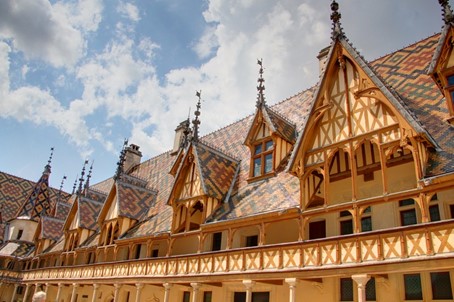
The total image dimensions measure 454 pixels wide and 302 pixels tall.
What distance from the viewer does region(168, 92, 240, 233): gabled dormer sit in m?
19.4

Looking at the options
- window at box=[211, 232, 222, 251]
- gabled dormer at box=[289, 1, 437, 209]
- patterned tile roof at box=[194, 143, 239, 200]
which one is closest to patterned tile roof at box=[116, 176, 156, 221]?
window at box=[211, 232, 222, 251]

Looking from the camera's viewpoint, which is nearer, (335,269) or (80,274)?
(335,269)

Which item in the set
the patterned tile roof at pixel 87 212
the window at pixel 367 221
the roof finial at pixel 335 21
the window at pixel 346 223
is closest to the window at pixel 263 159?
the window at pixel 346 223

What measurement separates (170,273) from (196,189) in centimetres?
428

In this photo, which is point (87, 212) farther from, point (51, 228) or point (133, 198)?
point (51, 228)

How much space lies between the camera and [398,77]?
17312mm

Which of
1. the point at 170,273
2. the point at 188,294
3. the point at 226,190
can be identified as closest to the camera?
Answer: the point at 170,273

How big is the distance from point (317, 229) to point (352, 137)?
4477mm

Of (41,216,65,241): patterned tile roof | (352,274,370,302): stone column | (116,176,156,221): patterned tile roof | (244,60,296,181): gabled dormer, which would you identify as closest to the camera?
(352,274,370,302): stone column

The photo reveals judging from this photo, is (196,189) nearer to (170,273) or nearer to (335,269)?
(170,273)

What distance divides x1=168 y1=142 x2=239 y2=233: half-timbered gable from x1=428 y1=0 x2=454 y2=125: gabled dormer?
10.9 metres

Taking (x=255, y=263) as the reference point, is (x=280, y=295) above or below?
below

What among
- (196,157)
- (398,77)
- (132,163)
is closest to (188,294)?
(196,157)

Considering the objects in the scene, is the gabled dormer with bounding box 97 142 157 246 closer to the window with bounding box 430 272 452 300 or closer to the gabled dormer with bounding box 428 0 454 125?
the window with bounding box 430 272 452 300
